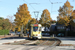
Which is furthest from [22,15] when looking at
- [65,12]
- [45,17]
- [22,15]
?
[45,17]

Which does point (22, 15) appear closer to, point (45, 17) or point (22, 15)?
point (22, 15)

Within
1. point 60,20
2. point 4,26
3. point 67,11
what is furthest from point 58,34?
point 4,26

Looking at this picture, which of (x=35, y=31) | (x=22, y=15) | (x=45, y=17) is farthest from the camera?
(x=45, y=17)

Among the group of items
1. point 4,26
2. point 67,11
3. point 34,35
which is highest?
point 67,11

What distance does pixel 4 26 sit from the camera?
63.0 m

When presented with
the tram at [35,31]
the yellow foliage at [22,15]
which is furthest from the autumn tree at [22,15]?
the tram at [35,31]

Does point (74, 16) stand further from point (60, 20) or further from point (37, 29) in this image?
point (37, 29)

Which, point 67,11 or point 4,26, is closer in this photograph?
point 67,11

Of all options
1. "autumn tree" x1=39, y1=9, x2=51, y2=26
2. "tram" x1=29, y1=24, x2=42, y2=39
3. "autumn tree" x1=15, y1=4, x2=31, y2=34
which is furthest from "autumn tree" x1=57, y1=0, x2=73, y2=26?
"tram" x1=29, y1=24, x2=42, y2=39

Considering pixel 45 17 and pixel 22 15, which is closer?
pixel 22 15

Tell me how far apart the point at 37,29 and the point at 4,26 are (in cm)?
3485

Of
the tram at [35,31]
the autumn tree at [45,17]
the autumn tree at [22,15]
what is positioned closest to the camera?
the tram at [35,31]

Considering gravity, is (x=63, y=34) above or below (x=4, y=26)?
below

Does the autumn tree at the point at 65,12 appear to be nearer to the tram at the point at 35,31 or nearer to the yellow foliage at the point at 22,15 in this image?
Answer: the yellow foliage at the point at 22,15
